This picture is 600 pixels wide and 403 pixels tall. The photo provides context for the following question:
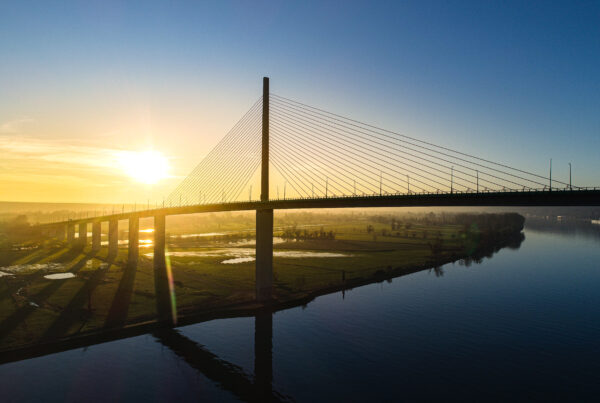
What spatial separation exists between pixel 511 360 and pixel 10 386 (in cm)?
3291

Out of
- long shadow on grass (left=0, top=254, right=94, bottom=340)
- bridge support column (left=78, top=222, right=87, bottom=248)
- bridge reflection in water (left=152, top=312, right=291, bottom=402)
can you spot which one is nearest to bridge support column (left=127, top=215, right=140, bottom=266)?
long shadow on grass (left=0, top=254, right=94, bottom=340)

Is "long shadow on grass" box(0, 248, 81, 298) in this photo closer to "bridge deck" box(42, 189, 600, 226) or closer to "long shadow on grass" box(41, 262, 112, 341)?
"long shadow on grass" box(41, 262, 112, 341)

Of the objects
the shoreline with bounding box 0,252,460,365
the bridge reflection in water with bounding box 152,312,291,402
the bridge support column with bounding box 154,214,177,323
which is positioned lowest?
the bridge reflection in water with bounding box 152,312,291,402

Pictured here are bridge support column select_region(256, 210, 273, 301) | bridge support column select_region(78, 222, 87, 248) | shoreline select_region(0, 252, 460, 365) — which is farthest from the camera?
bridge support column select_region(78, 222, 87, 248)

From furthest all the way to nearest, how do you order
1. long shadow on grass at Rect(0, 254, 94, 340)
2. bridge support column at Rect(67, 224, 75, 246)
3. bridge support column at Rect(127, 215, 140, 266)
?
1. bridge support column at Rect(67, 224, 75, 246)
2. bridge support column at Rect(127, 215, 140, 266)
3. long shadow on grass at Rect(0, 254, 94, 340)

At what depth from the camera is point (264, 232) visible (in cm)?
4722

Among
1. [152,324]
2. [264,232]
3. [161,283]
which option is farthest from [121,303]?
[264,232]

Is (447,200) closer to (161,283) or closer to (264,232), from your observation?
(264,232)

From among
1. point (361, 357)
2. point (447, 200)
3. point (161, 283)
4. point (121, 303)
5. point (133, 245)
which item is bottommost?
point (361, 357)

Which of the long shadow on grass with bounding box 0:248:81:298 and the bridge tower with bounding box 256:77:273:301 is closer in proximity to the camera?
the bridge tower with bounding box 256:77:273:301

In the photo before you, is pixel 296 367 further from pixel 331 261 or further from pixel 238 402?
pixel 331 261

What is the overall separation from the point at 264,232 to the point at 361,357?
73.4ft

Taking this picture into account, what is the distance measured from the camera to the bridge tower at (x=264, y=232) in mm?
45312

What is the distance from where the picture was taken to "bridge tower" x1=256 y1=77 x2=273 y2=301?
149ft
